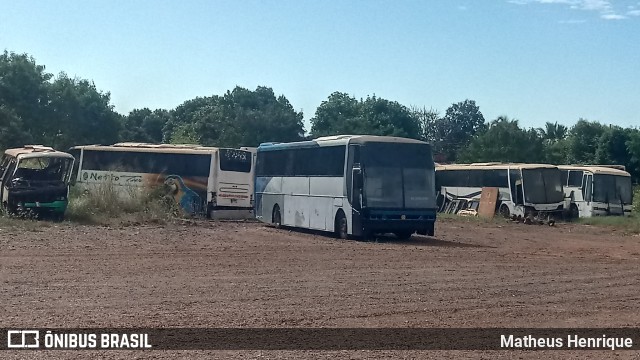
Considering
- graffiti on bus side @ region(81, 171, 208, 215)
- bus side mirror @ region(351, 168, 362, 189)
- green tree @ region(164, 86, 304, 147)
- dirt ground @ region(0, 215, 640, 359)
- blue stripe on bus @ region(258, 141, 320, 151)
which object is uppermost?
green tree @ region(164, 86, 304, 147)

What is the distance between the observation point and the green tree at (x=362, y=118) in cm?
7412

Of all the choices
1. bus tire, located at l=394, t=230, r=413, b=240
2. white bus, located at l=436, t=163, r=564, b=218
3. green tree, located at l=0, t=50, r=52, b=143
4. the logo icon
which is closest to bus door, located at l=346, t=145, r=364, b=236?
bus tire, located at l=394, t=230, r=413, b=240

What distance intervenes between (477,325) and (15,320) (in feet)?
17.5

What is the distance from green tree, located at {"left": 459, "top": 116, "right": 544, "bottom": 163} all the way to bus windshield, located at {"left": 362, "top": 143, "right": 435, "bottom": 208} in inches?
1729

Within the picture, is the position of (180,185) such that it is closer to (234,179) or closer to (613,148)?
(234,179)

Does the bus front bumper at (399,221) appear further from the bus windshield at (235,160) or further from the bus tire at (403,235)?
the bus windshield at (235,160)

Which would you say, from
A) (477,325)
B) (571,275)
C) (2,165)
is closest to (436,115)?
(2,165)

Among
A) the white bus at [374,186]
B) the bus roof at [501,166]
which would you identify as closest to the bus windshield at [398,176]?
the white bus at [374,186]

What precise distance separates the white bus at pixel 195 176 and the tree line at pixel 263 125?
17926 mm

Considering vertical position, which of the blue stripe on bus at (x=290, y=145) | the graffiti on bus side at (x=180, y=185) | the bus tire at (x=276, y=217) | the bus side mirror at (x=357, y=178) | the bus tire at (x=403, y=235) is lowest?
the bus tire at (x=403, y=235)

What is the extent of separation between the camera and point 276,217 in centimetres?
3011

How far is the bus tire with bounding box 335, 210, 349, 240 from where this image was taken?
2492 centimetres

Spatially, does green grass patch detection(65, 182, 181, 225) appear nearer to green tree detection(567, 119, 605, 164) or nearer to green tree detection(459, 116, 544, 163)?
green tree detection(459, 116, 544, 163)

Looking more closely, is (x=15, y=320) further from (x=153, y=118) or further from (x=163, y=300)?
(x=153, y=118)
